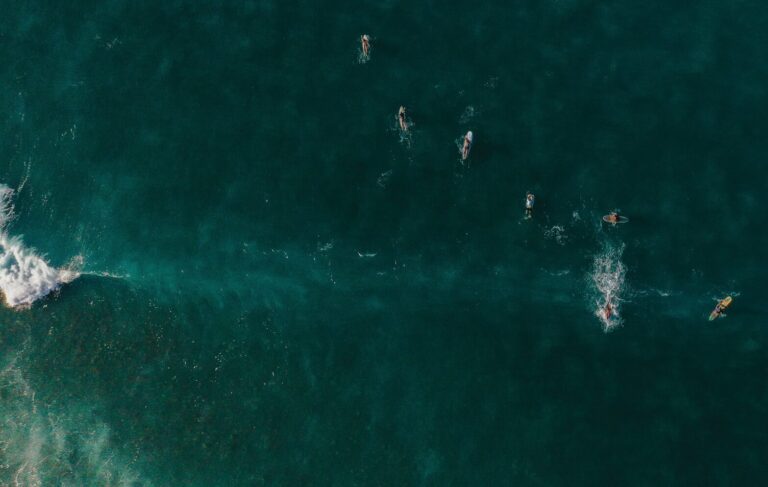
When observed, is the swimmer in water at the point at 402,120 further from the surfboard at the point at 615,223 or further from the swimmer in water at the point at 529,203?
the surfboard at the point at 615,223

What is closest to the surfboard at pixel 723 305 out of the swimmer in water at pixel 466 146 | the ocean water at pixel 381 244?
the ocean water at pixel 381 244

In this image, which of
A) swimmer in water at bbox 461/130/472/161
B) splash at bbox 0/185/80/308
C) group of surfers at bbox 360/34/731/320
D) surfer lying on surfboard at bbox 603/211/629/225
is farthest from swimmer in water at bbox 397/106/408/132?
splash at bbox 0/185/80/308

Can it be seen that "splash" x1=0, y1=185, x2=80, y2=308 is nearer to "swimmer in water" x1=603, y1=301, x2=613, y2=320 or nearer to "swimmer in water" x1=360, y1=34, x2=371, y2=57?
"swimmer in water" x1=360, y1=34, x2=371, y2=57

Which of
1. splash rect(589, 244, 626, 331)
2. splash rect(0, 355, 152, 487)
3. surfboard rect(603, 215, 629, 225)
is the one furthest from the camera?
surfboard rect(603, 215, 629, 225)

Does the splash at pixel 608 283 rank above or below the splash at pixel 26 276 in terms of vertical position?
above

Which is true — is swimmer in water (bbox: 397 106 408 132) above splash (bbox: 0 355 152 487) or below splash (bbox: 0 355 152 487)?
above

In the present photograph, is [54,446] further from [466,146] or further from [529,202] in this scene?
[529,202]

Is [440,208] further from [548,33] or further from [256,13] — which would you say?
[256,13]
